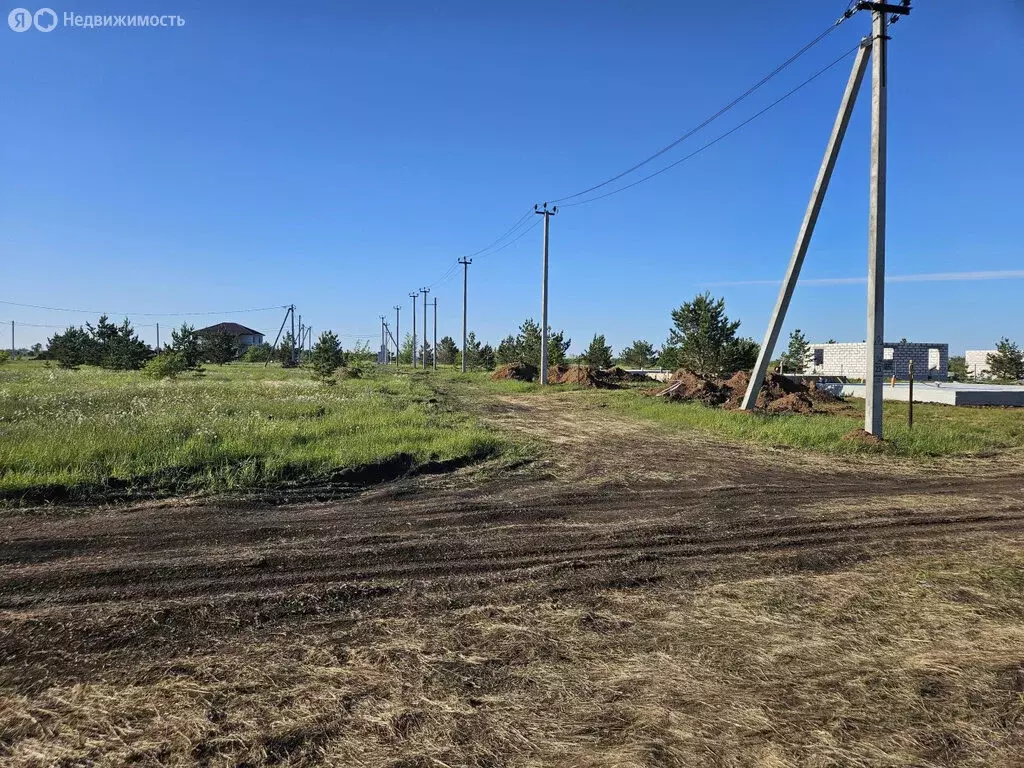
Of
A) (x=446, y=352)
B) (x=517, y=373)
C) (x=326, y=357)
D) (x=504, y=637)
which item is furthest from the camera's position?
(x=446, y=352)

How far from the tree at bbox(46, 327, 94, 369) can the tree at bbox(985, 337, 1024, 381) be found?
246ft

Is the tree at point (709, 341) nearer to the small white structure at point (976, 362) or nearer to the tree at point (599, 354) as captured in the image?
the tree at point (599, 354)

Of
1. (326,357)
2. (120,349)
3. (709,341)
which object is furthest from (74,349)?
(709,341)

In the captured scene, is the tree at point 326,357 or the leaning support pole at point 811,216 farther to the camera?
the tree at point 326,357

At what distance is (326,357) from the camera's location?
3547 centimetres

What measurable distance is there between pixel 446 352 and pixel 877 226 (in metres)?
73.6

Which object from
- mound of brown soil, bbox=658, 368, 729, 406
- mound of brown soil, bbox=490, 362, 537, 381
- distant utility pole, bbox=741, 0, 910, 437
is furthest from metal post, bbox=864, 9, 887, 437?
mound of brown soil, bbox=490, 362, 537, 381

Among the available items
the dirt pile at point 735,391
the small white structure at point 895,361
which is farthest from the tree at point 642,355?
the dirt pile at point 735,391

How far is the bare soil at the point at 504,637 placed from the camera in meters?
2.60

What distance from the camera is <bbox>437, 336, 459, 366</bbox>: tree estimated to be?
268 feet

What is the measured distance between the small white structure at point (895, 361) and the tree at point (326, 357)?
4065 centimetres

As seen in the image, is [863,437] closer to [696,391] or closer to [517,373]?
[696,391]

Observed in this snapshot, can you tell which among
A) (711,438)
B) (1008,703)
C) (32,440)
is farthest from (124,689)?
(711,438)

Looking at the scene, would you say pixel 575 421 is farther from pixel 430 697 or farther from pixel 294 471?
pixel 430 697
